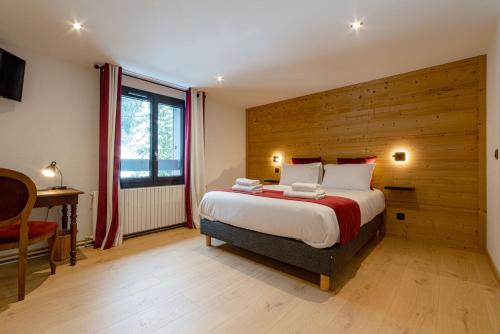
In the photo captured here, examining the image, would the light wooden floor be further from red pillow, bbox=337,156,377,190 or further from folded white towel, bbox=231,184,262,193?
red pillow, bbox=337,156,377,190

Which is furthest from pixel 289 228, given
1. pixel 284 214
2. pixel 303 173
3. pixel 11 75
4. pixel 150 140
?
pixel 11 75

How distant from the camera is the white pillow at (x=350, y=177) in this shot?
320 cm

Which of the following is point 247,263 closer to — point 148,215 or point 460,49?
point 148,215

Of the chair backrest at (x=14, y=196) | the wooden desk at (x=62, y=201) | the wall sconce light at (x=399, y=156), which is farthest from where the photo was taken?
the wall sconce light at (x=399, y=156)

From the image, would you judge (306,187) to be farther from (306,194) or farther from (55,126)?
(55,126)

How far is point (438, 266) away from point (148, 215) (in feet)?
12.0

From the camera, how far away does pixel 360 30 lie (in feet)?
7.36

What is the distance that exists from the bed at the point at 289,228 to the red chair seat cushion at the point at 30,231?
4.88 feet

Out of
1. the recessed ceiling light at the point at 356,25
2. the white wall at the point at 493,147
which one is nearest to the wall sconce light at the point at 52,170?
the recessed ceiling light at the point at 356,25

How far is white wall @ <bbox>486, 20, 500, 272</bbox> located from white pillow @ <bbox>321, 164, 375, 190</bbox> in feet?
3.84

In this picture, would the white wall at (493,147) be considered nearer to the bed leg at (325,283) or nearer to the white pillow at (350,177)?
the white pillow at (350,177)

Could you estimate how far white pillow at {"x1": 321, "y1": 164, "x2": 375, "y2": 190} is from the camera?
10.5 feet

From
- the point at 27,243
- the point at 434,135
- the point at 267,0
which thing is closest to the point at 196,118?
the point at 267,0

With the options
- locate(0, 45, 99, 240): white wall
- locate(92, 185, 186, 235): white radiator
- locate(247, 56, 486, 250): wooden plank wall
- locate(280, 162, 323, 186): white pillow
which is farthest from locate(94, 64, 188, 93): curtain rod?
locate(247, 56, 486, 250): wooden plank wall
